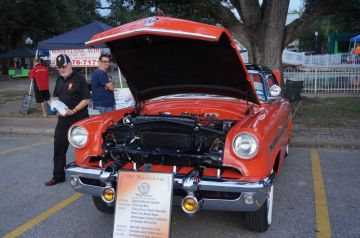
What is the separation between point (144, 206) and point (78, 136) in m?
1.28

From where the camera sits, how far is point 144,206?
3.36 meters

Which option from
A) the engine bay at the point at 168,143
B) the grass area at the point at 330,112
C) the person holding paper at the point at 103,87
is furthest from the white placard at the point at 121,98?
the engine bay at the point at 168,143

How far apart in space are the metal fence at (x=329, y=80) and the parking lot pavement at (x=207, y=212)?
28.7 ft

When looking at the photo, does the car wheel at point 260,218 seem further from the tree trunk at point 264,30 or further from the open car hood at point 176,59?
the tree trunk at point 264,30

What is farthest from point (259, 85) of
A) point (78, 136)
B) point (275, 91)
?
point (78, 136)

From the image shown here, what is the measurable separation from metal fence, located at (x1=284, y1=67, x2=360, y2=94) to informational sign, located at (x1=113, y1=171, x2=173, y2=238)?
12841 millimetres

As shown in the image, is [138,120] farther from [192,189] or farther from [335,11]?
[335,11]

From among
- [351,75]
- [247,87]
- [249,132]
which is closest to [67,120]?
[247,87]

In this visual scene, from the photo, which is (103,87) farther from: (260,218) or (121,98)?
(260,218)

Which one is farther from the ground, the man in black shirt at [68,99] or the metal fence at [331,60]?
the metal fence at [331,60]

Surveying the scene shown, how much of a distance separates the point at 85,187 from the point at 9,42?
40949mm

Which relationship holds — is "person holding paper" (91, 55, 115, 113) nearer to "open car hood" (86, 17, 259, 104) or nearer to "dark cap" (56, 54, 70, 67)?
"dark cap" (56, 54, 70, 67)

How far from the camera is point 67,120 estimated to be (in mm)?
5539

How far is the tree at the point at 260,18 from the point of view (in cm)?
1083
